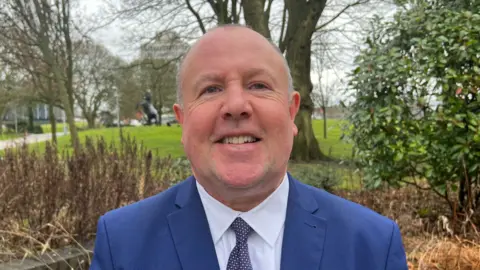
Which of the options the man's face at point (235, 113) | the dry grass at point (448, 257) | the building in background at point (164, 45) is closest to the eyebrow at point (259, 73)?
the man's face at point (235, 113)

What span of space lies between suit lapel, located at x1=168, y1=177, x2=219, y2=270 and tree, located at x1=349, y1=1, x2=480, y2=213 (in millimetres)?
3214

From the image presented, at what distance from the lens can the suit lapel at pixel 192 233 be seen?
143 cm

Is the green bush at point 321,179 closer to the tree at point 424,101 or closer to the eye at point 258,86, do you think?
the tree at point 424,101

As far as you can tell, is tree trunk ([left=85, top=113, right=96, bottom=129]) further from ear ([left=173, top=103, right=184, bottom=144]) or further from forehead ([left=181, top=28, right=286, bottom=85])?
forehead ([left=181, top=28, right=286, bottom=85])

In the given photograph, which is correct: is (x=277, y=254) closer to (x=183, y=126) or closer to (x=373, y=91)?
(x=183, y=126)

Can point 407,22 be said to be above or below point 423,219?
above

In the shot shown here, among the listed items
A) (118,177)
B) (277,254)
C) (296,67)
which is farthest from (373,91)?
(296,67)

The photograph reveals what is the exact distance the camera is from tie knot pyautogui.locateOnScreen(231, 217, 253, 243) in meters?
1.46

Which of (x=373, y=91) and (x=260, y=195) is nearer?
(x=260, y=195)

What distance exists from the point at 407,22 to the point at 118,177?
350cm

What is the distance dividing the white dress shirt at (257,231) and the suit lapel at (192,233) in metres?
0.04

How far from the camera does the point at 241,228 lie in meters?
1.46

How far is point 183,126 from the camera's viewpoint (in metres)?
1.49

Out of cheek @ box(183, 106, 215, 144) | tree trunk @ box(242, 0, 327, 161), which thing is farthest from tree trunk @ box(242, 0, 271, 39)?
cheek @ box(183, 106, 215, 144)
